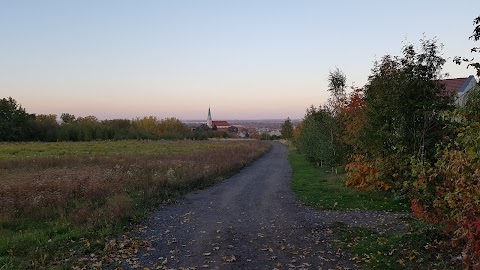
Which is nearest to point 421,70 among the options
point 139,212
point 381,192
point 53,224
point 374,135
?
point 374,135

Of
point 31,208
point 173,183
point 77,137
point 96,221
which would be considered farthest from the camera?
point 77,137

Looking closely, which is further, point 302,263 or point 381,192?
point 381,192

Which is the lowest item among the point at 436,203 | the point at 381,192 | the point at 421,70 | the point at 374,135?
the point at 381,192

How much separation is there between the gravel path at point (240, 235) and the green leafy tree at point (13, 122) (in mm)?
71983

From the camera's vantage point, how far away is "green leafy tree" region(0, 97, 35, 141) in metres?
73.2

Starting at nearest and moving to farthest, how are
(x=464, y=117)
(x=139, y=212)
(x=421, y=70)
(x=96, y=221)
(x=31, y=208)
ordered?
(x=464, y=117)
(x=96, y=221)
(x=31, y=208)
(x=139, y=212)
(x=421, y=70)

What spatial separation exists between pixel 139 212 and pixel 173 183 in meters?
5.01

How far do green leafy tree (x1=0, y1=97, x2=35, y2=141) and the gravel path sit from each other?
71983mm

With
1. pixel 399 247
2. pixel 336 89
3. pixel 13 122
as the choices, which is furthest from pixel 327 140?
pixel 13 122

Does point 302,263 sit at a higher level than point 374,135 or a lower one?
lower

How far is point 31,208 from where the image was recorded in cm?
1151

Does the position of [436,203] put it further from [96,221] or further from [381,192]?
[381,192]

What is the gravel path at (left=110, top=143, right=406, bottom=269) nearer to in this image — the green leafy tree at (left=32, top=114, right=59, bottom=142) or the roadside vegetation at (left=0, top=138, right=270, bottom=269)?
the roadside vegetation at (left=0, top=138, right=270, bottom=269)

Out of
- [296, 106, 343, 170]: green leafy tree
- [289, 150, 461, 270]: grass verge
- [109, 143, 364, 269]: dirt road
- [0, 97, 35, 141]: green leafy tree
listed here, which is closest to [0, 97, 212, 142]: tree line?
[0, 97, 35, 141]: green leafy tree
